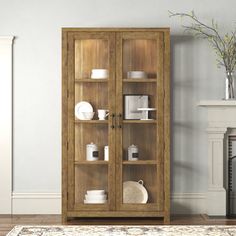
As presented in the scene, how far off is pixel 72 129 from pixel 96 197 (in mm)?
673

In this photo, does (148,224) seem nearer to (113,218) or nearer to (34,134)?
(113,218)

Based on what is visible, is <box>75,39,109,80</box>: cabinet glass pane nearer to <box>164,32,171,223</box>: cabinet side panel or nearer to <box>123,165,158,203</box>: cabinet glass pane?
<box>164,32,171,223</box>: cabinet side panel

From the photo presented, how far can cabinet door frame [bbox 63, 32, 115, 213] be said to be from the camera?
19.3 feet

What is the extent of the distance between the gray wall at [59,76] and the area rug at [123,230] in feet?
2.93

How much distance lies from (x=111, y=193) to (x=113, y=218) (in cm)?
27

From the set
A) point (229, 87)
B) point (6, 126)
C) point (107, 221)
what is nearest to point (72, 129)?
point (6, 126)

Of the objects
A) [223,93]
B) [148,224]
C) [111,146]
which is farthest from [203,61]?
[148,224]

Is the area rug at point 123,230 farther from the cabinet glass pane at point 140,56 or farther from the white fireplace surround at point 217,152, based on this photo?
the cabinet glass pane at point 140,56

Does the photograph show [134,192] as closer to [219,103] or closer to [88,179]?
[88,179]

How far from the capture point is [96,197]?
5914mm

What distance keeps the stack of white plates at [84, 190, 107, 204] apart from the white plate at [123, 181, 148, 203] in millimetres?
197

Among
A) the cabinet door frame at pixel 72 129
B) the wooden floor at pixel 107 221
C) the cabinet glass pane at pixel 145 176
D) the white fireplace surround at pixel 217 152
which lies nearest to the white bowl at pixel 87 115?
the cabinet door frame at pixel 72 129

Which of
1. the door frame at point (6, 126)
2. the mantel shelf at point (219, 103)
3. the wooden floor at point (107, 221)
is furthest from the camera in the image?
the door frame at point (6, 126)

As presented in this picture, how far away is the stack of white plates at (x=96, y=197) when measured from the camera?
5.91 metres
